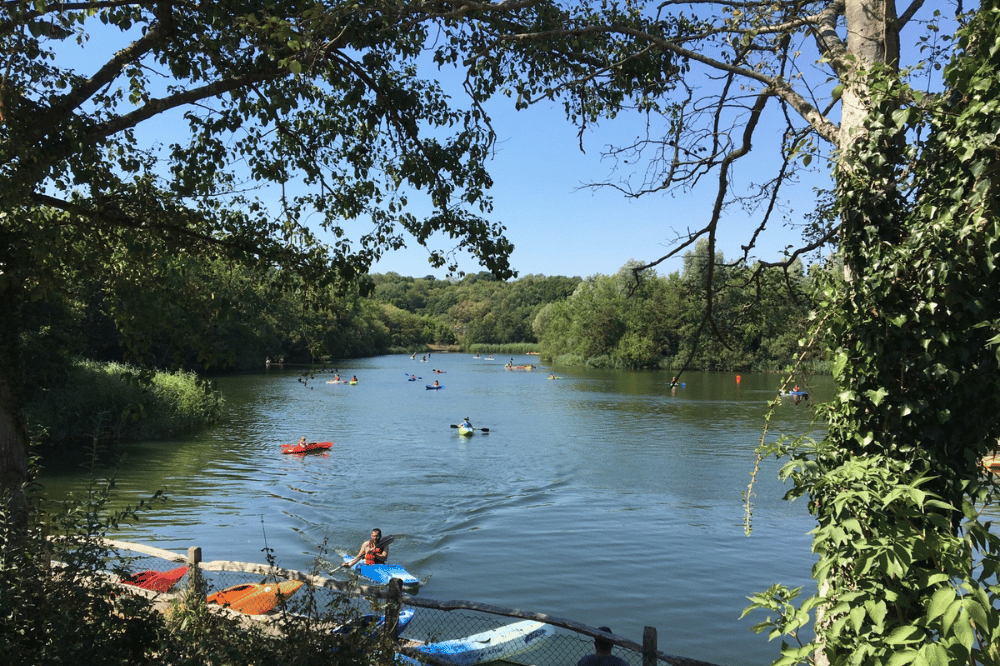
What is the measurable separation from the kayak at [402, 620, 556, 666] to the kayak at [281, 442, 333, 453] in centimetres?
1572

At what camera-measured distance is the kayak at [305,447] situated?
23.6m

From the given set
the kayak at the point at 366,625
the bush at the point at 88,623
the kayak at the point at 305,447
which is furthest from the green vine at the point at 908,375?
the kayak at the point at 305,447

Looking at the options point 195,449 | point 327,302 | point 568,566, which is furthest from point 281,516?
point 327,302

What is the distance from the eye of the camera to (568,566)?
13.3 meters

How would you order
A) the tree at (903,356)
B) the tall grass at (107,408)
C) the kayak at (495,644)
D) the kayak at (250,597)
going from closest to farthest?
the tree at (903,356), the kayak at (250,597), the kayak at (495,644), the tall grass at (107,408)

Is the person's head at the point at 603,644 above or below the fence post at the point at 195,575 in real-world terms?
below

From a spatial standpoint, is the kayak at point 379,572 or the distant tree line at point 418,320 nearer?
the distant tree line at point 418,320

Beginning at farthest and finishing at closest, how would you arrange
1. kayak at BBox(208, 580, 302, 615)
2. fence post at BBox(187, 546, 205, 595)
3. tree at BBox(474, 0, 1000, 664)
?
kayak at BBox(208, 580, 302, 615)
fence post at BBox(187, 546, 205, 595)
tree at BBox(474, 0, 1000, 664)

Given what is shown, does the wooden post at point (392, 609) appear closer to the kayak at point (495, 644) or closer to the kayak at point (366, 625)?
the kayak at point (366, 625)

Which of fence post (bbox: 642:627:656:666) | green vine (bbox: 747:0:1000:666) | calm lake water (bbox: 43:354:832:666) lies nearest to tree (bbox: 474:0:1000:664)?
green vine (bbox: 747:0:1000:666)

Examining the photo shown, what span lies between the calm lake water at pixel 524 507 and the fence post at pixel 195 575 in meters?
2.95

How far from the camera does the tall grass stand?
73.7 ft

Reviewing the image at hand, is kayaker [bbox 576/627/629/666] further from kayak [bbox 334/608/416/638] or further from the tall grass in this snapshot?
the tall grass

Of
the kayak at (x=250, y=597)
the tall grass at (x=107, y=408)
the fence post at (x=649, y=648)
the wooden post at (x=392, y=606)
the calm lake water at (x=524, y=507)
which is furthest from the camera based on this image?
the tall grass at (x=107, y=408)
